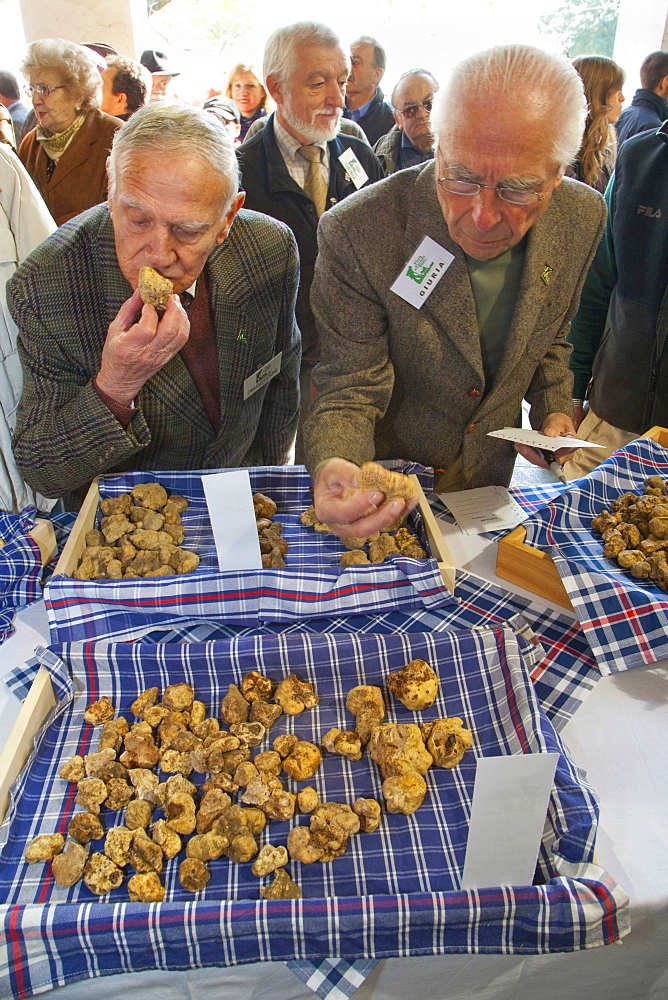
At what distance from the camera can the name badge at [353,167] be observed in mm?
3217

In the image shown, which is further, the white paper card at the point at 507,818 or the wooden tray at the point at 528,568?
the wooden tray at the point at 528,568

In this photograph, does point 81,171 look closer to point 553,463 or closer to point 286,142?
point 286,142

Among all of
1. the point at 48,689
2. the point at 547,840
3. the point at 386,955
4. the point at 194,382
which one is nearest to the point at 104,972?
the point at 386,955

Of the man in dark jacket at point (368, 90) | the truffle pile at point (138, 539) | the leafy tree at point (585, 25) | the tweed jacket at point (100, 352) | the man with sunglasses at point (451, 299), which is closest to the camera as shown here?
the man with sunglasses at point (451, 299)

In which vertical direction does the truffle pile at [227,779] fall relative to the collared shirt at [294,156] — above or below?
below

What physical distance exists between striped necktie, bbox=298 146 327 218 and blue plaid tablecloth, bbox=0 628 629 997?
2381 mm

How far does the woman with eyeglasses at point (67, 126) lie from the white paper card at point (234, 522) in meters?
2.42

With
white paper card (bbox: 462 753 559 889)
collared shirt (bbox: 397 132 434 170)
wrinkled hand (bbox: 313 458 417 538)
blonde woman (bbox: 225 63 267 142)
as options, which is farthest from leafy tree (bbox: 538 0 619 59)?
white paper card (bbox: 462 753 559 889)

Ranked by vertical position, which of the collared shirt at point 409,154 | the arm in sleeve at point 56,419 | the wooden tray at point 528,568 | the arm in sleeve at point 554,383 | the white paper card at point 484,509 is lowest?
the white paper card at point 484,509

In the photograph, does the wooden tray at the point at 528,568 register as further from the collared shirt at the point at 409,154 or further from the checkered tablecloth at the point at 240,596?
the collared shirt at the point at 409,154

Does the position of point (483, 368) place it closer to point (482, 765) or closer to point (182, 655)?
point (182, 655)

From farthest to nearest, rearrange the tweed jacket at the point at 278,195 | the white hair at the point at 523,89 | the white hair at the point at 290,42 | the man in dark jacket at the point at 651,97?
the man in dark jacket at the point at 651,97, the tweed jacket at the point at 278,195, the white hair at the point at 290,42, the white hair at the point at 523,89

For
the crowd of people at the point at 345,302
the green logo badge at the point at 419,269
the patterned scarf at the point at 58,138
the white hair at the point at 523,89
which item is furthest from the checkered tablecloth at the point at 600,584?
the patterned scarf at the point at 58,138

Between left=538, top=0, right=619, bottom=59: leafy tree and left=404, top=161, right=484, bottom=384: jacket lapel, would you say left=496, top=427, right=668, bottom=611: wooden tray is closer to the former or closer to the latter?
left=404, top=161, right=484, bottom=384: jacket lapel
